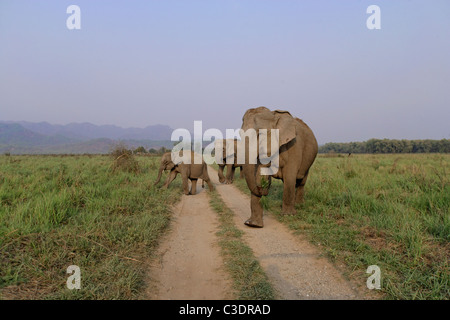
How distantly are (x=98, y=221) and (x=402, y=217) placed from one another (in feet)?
18.7

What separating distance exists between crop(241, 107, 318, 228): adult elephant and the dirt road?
0.59 metres

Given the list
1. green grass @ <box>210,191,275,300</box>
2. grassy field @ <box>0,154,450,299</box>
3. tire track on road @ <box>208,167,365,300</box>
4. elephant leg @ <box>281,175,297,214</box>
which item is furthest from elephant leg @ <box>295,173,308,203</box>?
green grass @ <box>210,191,275,300</box>

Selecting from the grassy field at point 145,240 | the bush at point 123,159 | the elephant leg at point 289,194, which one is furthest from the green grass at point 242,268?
the bush at point 123,159

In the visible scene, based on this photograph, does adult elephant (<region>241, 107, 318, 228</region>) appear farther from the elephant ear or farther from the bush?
the bush

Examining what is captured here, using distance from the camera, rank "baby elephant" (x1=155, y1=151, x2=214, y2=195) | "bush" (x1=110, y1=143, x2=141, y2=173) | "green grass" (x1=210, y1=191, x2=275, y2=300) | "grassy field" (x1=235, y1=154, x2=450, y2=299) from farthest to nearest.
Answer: "bush" (x1=110, y1=143, x2=141, y2=173)
"baby elephant" (x1=155, y1=151, x2=214, y2=195)
"grassy field" (x1=235, y1=154, x2=450, y2=299)
"green grass" (x1=210, y1=191, x2=275, y2=300)

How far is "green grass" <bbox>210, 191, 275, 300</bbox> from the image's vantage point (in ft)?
8.82

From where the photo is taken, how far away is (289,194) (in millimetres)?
5680

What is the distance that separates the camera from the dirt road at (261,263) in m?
2.81

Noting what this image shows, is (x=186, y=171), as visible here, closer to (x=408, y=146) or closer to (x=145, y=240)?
(x=145, y=240)
